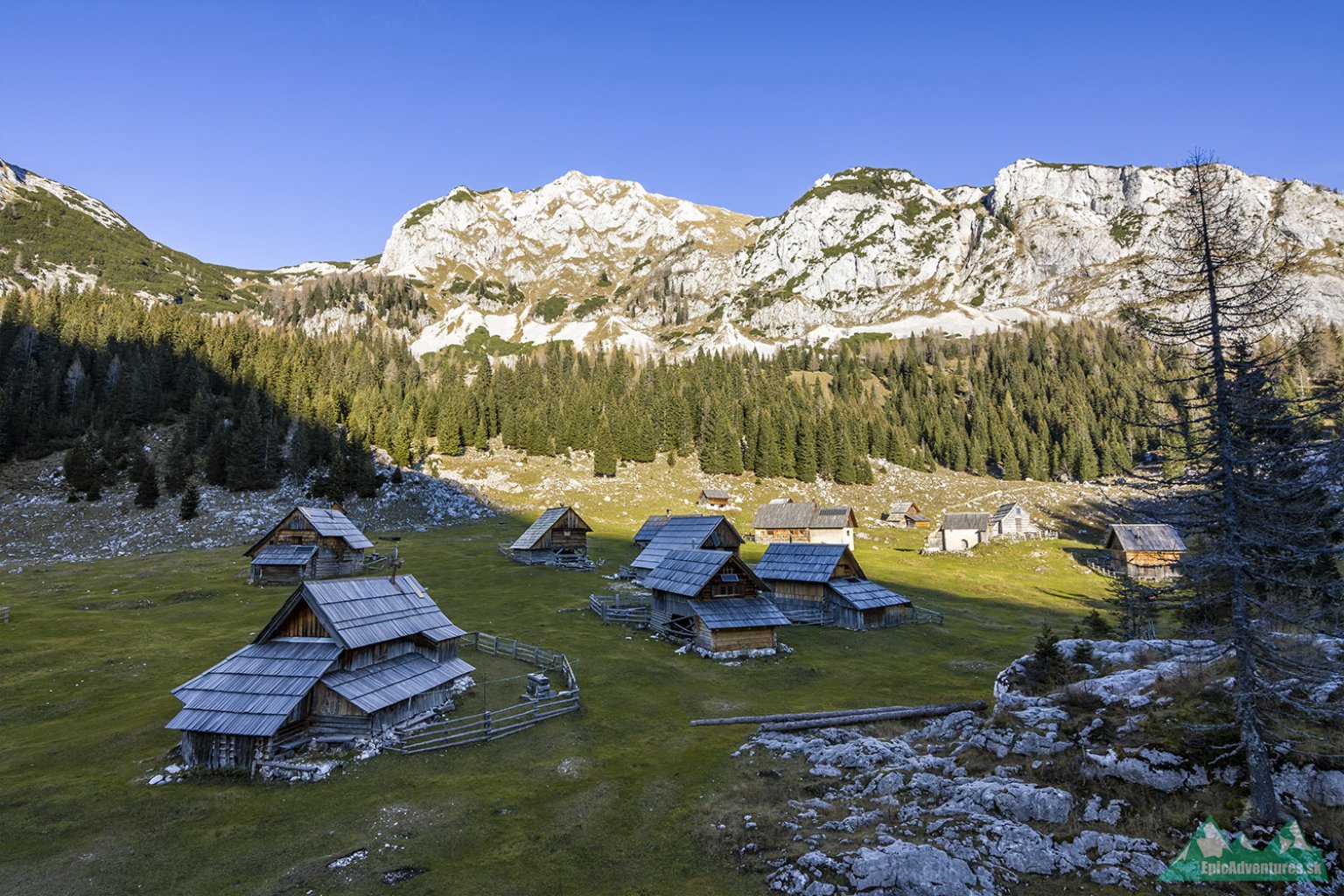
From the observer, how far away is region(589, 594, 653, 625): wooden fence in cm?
4909

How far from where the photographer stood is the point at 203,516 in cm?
7781

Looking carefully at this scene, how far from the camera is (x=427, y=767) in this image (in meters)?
24.3

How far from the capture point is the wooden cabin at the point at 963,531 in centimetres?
9331

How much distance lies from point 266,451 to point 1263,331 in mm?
107707

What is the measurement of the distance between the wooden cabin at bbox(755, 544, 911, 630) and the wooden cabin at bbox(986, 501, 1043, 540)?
57.0 meters

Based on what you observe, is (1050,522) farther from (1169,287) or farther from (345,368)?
(345,368)

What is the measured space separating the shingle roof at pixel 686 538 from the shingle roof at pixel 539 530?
11.1 metres

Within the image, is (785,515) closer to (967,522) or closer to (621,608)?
(967,522)

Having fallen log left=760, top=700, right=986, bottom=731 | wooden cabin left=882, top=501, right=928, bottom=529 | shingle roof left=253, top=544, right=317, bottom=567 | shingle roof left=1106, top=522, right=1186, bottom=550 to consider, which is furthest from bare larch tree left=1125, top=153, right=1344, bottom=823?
wooden cabin left=882, top=501, right=928, bottom=529

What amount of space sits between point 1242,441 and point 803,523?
245 ft

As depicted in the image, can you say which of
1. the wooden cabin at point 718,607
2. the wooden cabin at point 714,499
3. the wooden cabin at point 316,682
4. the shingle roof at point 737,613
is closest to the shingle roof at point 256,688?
the wooden cabin at point 316,682

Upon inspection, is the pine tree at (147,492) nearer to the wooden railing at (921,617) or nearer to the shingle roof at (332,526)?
the shingle roof at (332,526)

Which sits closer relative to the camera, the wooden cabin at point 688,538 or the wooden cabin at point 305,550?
the wooden cabin at point 305,550

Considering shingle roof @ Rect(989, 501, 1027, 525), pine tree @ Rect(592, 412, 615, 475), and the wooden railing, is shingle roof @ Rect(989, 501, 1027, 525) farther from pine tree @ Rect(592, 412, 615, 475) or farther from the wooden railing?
pine tree @ Rect(592, 412, 615, 475)
